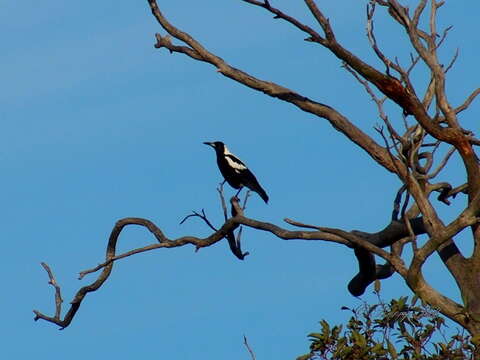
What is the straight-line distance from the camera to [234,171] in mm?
16719

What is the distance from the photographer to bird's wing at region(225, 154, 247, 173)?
16.6m

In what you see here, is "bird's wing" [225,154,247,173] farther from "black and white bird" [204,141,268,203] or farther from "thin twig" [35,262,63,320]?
"thin twig" [35,262,63,320]

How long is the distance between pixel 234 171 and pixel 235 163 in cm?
28

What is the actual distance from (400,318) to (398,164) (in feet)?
10.2

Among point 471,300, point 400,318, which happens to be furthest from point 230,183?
point 400,318

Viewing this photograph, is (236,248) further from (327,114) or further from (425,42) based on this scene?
(425,42)

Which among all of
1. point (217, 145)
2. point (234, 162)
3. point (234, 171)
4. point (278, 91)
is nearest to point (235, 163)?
point (234, 162)

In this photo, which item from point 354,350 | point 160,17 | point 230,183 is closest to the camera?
point 354,350

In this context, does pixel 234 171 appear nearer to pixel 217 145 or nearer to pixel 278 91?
pixel 217 145

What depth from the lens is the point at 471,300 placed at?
442 inches

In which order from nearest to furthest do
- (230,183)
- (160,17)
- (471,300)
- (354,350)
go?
1. (354,350)
2. (471,300)
3. (160,17)
4. (230,183)

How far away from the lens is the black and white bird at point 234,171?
15.8 meters

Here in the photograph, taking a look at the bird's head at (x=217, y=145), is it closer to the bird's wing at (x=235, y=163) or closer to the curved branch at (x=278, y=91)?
the bird's wing at (x=235, y=163)

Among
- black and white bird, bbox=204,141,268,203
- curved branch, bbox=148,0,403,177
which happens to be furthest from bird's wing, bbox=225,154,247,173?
curved branch, bbox=148,0,403,177
